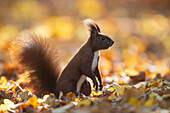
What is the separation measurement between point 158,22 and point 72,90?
26.7ft

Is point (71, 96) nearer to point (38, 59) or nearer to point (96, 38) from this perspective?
point (38, 59)

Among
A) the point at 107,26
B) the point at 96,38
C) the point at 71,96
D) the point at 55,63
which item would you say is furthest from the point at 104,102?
the point at 107,26

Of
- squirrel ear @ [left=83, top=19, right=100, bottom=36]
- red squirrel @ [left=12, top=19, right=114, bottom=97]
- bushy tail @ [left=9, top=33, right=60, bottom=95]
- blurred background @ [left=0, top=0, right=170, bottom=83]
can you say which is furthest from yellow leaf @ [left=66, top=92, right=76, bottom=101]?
blurred background @ [left=0, top=0, right=170, bottom=83]

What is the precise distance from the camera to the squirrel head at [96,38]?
3713mm

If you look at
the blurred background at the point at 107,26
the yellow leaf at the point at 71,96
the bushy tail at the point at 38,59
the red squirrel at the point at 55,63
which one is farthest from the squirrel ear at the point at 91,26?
the blurred background at the point at 107,26

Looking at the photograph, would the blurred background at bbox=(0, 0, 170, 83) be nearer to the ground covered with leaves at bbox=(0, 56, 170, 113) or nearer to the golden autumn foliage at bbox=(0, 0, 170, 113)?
the golden autumn foliage at bbox=(0, 0, 170, 113)

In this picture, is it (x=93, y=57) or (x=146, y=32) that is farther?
(x=146, y=32)

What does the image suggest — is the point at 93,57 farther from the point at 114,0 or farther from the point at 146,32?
the point at 114,0

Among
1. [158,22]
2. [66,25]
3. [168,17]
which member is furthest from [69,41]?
[168,17]

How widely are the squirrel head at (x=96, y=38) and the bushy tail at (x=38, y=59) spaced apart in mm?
565

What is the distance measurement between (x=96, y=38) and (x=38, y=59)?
817 millimetres

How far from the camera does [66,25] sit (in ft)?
33.6

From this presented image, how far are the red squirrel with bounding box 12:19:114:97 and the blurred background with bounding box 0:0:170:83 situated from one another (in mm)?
1689

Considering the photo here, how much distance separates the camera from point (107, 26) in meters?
10.3
